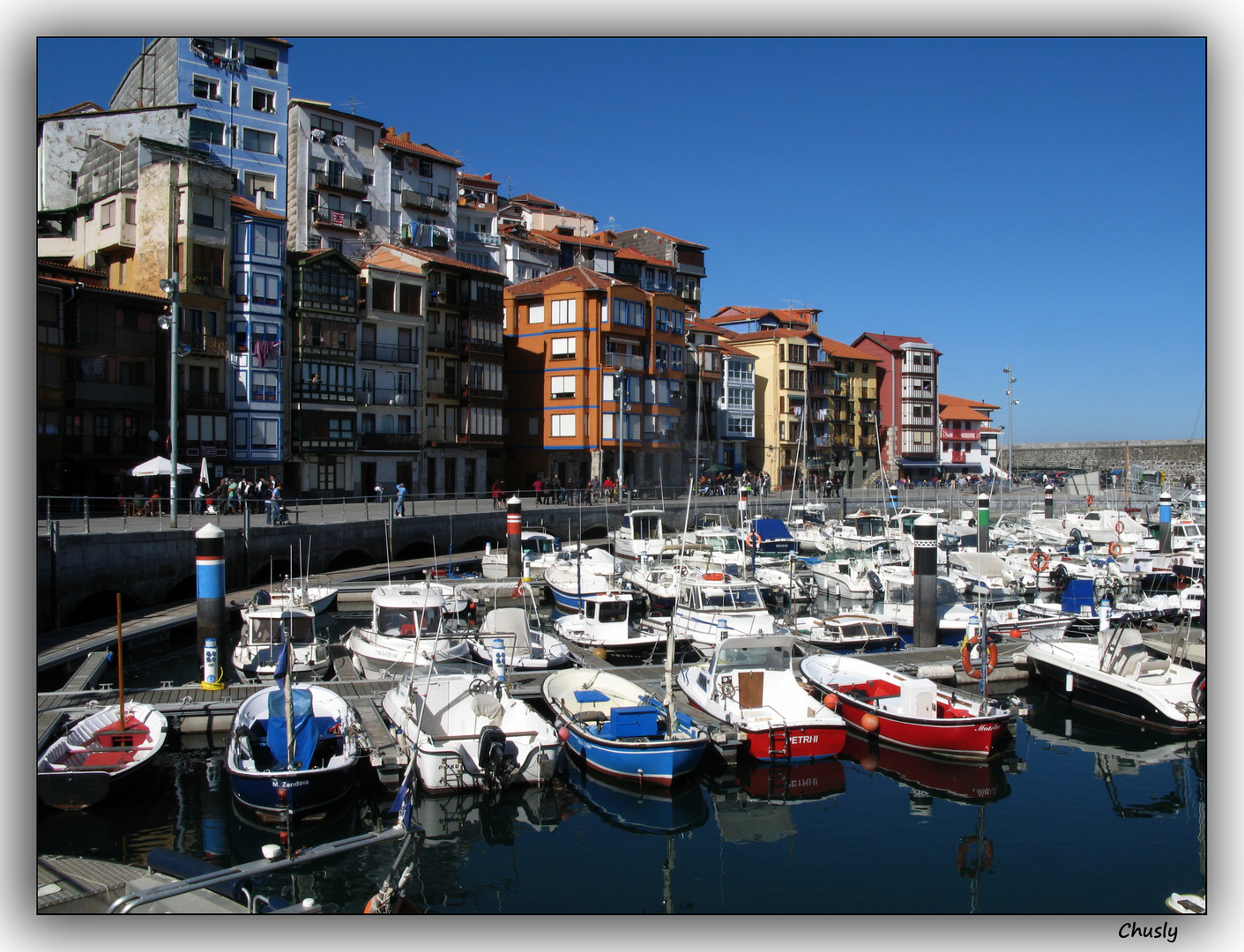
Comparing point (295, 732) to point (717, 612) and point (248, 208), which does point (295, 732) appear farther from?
point (248, 208)

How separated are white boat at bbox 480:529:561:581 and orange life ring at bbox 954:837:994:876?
27236 mm

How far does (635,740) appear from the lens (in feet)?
59.0

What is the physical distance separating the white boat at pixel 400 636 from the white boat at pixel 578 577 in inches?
352

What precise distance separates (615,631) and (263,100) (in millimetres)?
47871

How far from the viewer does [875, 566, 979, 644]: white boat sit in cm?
3098

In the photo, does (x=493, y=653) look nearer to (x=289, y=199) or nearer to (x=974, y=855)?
(x=974, y=855)

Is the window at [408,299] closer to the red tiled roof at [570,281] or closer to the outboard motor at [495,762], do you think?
the red tiled roof at [570,281]

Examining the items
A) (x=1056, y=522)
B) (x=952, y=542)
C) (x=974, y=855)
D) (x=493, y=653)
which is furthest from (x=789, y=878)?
(x=1056, y=522)

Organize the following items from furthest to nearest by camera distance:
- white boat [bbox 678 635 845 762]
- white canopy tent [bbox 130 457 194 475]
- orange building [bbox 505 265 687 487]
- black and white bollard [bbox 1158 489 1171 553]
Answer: orange building [bbox 505 265 687 487]
black and white bollard [bbox 1158 489 1171 553]
white canopy tent [bbox 130 457 194 475]
white boat [bbox 678 635 845 762]

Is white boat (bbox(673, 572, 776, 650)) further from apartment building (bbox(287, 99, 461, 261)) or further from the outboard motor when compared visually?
apartment building (bbox(287, 99, 461, 261))

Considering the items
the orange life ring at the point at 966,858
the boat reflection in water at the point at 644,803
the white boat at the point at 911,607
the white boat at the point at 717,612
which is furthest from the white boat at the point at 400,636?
the white boat at the point at 911,607

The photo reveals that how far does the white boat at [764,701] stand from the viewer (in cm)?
1912

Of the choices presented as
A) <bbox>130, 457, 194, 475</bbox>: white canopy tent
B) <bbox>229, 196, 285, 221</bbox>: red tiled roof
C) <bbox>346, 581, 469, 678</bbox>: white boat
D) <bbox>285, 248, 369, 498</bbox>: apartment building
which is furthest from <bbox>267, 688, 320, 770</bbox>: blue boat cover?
<bbox>229, 196, 285, 221</bbox>: red tiled roof

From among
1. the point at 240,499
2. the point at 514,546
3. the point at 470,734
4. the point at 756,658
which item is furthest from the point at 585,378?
the point at 470,734
